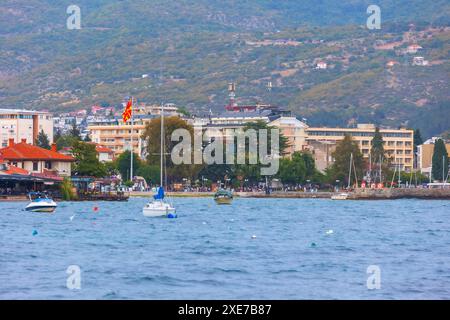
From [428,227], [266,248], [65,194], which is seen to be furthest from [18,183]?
[266,248]

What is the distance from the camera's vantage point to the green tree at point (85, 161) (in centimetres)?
13925

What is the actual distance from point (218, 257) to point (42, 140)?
135784 millimetres

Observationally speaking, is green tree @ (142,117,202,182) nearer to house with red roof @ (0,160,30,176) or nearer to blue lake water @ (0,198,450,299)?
house with red roof @ (0,160,30,176)

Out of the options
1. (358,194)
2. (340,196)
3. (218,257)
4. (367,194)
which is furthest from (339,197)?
(218,257)

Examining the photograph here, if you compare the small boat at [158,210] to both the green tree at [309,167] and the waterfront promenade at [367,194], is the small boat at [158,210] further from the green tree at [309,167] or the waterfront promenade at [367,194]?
the green tree at [309,167]

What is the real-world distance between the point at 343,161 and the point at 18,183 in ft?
232

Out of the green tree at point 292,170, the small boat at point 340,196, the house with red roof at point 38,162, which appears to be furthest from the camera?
the green tree at point 292,170

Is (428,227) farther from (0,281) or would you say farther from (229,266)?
(0,281)

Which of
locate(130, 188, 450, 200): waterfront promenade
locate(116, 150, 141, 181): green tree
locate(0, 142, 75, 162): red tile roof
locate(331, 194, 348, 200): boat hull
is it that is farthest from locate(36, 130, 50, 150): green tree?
locate(0, 142, 75, 162): red tile roof

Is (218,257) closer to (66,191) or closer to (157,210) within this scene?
(157,210)

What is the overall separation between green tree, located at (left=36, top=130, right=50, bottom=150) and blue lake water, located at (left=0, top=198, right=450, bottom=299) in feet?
318

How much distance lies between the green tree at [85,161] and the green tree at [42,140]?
47261 mm

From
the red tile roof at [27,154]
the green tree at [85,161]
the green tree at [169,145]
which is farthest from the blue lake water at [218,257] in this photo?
the green tree at [169,145]

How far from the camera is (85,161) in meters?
140
